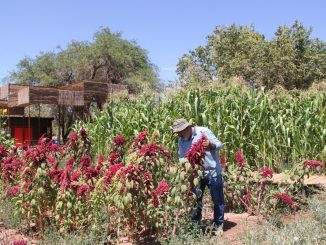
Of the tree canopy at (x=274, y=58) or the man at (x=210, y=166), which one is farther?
the tree canopy at (x=274, y=58)

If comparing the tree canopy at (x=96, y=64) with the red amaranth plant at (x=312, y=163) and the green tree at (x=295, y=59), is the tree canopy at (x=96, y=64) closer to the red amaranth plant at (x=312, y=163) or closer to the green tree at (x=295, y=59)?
the green tree at (x=295, y=59)

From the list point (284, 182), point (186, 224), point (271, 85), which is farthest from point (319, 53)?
point (186, 224)

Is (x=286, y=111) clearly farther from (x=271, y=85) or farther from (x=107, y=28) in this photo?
(x=107, y=28)

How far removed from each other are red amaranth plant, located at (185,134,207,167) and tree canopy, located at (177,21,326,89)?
22294 mm

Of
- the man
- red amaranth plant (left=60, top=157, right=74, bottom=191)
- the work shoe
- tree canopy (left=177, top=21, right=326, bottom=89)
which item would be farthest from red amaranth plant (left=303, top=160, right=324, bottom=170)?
tree canopy (left=177, top=21, right=326, bottom=89)

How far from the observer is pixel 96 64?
98.5 ft

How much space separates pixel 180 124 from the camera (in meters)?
5.02

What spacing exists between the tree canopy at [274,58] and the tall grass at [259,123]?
52.7ft

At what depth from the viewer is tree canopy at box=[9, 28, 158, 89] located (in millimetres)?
29750

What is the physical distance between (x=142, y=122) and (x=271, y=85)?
18558 millimetres

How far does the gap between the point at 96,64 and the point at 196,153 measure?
26.5 meters

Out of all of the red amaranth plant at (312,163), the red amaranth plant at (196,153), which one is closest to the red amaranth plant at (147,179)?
the red amaranth plant at (196,153)

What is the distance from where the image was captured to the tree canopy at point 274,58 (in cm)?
2867

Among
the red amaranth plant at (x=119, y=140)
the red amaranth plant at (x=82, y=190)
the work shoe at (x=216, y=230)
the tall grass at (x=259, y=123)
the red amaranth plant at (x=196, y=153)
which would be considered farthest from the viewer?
the tall grass at (x=259, y=123)
